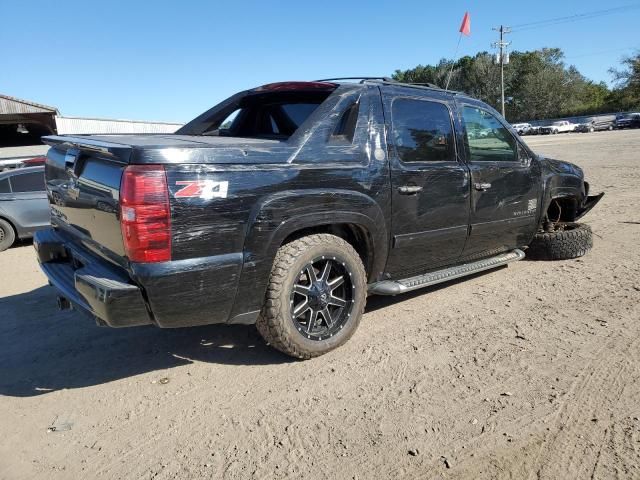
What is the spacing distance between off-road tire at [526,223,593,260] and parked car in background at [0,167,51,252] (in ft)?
26.1

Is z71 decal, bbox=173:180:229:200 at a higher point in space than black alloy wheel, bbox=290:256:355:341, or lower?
higher

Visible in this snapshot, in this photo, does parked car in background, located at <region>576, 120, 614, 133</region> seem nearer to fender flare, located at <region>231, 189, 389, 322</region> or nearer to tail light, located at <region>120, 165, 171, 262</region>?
fender flare, located at <region>231, 189, 389, 322</region>

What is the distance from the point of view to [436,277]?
163 inches

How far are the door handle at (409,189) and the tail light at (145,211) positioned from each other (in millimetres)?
1754

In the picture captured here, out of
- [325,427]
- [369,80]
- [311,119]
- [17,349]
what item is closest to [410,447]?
[325,427]

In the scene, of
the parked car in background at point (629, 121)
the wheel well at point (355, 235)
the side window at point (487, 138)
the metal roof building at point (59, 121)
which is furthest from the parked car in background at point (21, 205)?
the parked car in background at point (629, 121)

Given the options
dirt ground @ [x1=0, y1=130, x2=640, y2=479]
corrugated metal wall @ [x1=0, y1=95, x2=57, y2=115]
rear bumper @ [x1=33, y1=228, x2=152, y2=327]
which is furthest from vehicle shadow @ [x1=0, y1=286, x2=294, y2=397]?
corrugated metal wall @ [x1=0, y1=95, x2=57, y2=115]

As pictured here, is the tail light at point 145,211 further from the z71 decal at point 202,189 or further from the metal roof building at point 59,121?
the metal roof building at point 59,121

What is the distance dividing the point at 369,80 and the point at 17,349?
11.4ft

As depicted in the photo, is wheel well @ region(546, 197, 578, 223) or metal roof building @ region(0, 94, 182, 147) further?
metal roof building @ region(0, 94, 182, 147)

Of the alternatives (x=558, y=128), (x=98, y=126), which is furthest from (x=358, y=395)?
(x=558, y=128)

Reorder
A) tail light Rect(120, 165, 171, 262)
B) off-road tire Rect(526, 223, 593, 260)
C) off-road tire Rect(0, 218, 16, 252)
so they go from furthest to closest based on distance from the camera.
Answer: off-road tire Rect(0, 218, 16, 252) → off-road tire Rect(526, 223, 593, 260) → tail light Rect(120, 165, 171, 262)

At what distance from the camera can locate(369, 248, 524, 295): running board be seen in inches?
150

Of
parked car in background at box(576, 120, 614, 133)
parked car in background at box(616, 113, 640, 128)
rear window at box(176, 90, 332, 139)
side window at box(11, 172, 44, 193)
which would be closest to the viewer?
rear window at box(176, 90, 332, 139)
